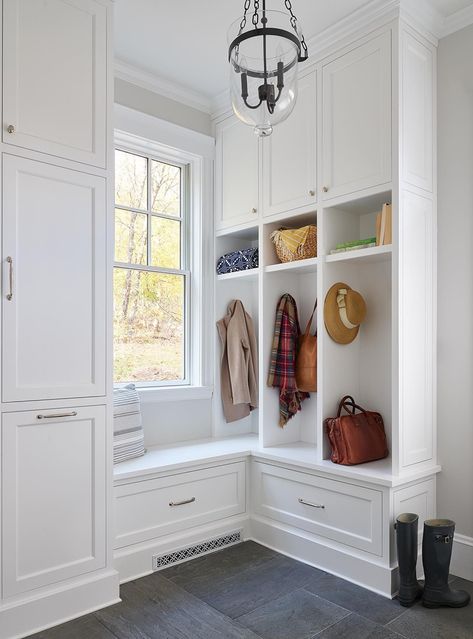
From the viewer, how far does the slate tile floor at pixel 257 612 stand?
2.20m

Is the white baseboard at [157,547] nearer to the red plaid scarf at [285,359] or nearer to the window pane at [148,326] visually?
the red plaid scarf at [285,359]

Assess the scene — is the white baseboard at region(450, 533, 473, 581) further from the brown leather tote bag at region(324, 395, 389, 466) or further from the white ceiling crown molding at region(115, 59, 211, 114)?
the white ceiling crown molding at region(115, 59, 211, 114)

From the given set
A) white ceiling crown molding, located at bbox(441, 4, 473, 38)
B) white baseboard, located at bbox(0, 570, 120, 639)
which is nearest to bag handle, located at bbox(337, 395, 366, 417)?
white baseboard, located at bbox(0, 570, 120, 639)

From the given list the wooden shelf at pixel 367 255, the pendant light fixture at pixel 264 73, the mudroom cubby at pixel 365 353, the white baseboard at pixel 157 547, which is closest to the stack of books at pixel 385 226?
the wooden shelf at pixel 367 255

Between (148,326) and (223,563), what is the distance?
4.85 feet

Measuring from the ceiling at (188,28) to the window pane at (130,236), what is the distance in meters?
0.91

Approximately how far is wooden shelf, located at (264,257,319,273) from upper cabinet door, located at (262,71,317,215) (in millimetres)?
318

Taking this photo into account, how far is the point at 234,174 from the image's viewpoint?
3561 mm

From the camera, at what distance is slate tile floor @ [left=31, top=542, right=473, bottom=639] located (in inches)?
86.5

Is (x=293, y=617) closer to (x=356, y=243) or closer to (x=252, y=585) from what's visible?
(x=252, y=585)

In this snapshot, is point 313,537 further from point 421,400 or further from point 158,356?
point 158,356

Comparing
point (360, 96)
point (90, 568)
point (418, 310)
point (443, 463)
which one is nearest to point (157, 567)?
point (90, 568)

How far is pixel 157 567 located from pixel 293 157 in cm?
240

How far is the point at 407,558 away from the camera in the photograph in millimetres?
2398
